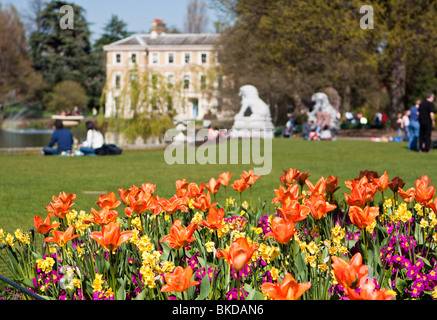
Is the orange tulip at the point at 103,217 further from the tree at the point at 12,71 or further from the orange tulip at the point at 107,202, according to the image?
the tree at the point at 12,71

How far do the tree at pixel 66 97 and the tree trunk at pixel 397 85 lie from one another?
147 ft

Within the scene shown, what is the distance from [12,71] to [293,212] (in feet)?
238

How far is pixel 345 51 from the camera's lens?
33531 mm

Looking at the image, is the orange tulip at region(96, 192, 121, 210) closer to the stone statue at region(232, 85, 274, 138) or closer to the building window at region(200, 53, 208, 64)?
the stone statue at region(232, 85, 274, 138)

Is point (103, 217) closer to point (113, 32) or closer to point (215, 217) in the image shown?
point (215, 217)

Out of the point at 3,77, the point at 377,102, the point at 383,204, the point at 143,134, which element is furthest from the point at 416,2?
the point at 3,77

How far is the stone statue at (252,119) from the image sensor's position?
33.0 m

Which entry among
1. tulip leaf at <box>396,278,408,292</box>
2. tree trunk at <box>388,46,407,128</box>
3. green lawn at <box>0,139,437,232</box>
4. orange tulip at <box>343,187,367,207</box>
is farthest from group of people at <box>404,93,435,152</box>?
tulip leaf at <box>396,278,408,292</box>

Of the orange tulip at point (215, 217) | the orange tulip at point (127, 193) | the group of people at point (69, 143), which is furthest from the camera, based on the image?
the group of people at point (69, 143)

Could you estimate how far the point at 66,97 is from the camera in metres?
70.5

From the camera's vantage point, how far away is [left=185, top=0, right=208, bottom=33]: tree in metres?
78.8

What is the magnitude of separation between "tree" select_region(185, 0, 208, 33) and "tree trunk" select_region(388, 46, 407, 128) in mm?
47795

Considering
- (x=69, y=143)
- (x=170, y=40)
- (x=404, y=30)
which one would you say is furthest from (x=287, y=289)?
(x=170, y=40)

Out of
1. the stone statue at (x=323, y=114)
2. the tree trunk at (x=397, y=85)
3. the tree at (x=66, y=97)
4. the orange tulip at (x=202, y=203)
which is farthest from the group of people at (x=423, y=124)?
the tree at (x=66, y=97)
